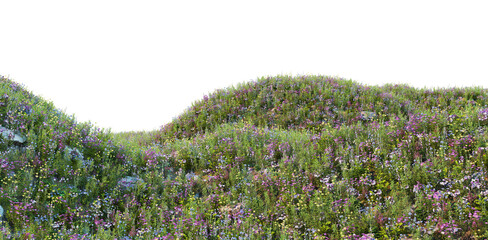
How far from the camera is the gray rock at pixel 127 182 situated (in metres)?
8.12

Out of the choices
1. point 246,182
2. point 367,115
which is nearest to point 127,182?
Answer: point 246,182

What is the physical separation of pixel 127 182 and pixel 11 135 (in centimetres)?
302

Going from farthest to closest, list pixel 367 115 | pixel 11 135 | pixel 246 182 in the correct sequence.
Answer: pixel 367 115, pixel 11 135, pixel 246 182

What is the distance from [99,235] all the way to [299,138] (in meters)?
6.07

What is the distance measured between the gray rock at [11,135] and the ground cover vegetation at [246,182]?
0.13 feet

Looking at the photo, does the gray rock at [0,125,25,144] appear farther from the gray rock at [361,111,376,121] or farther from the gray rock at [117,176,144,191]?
the gray rock at [361,111,376,121]

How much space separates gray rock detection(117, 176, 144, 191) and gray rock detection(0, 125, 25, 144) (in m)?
2.57

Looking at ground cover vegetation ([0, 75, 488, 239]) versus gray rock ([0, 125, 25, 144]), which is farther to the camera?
gray rock ([0, 125, 25, 144])

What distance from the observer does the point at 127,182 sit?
8.33 meters

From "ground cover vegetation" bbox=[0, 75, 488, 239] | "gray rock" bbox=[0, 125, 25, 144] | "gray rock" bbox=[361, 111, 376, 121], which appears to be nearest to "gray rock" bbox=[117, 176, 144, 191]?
"ground cover vegetation" bbox=[0, 75, 488, 239]

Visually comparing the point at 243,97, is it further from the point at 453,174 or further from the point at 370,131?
the point at 453,174

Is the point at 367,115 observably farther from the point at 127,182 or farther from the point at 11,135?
the point at 11,135

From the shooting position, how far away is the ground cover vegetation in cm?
598

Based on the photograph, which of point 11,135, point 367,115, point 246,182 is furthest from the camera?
point 367,115
